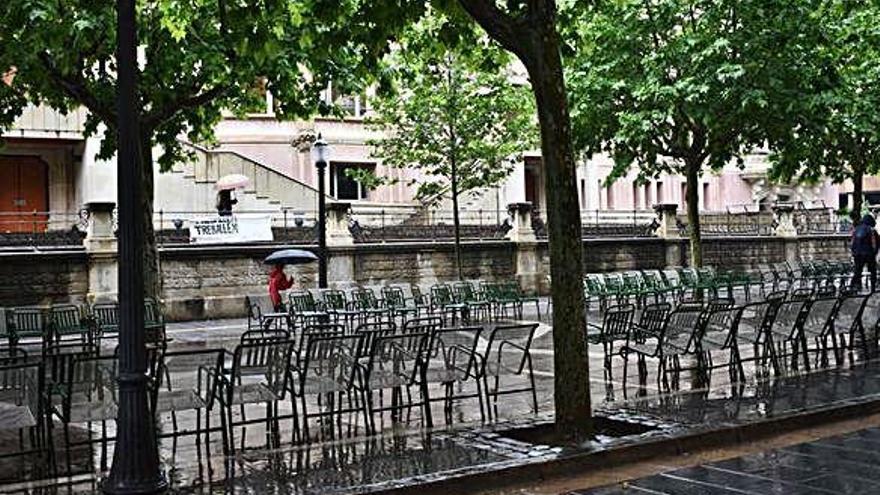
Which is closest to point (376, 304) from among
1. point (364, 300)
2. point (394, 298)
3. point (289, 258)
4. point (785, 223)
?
point (364, 300)

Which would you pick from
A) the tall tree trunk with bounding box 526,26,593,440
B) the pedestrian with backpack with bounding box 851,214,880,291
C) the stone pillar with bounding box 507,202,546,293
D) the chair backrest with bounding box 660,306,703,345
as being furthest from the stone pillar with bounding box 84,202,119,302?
the pedestrian with backpack with bounding box 851,214,880,291

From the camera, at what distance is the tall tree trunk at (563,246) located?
9008 millimetres

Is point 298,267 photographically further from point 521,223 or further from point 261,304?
point 521,223

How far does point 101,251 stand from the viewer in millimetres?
Result: 24234

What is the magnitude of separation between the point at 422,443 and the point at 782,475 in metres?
3.11

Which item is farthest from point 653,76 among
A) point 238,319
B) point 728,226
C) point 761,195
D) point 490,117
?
point 761,195

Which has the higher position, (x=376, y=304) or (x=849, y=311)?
(x=376, y=304)

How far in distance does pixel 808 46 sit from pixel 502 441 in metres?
15.2

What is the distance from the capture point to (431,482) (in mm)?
7535

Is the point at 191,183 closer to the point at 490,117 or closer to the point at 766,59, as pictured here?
the point at 490,117

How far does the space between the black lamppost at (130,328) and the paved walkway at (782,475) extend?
3.25 meters

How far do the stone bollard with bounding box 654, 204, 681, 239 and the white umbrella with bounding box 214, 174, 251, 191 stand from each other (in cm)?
1512

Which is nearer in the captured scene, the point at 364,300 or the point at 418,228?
the point at 364,300

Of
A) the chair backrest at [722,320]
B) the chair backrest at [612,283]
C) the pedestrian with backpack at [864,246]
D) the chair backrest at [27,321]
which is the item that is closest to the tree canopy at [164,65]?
the chair backrest at [27,321]
